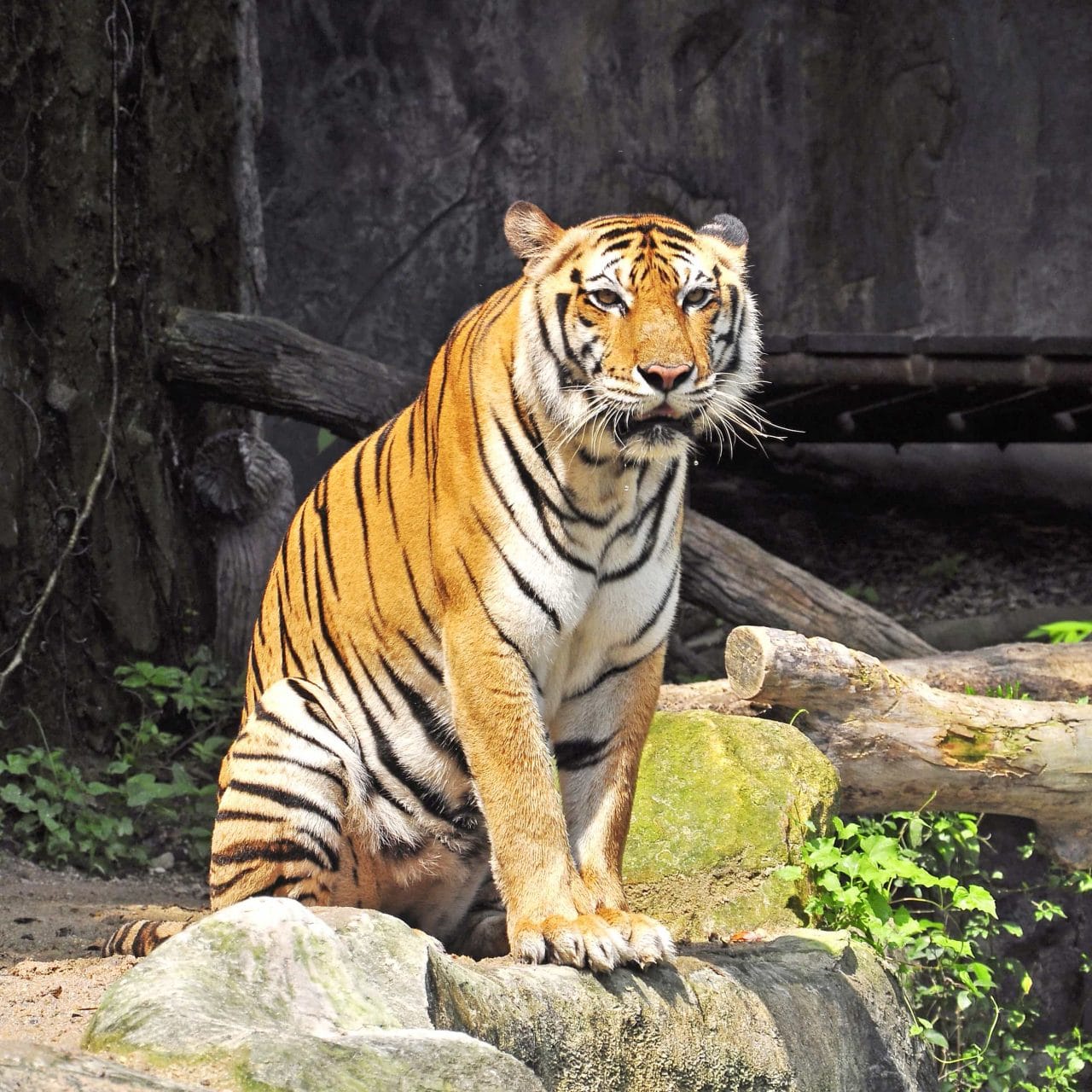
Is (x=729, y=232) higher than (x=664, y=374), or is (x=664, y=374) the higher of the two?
(x=729, y=232)

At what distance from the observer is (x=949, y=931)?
5.07 metres

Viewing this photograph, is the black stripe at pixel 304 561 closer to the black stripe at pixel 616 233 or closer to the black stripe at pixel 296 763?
the black stripe at pixel 296 763

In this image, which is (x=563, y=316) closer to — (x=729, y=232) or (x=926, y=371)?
(x=729, y=232)

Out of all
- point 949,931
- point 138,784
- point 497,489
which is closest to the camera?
point 497,489

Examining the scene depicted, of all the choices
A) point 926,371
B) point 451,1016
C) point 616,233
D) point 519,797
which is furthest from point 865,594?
point 451,1016

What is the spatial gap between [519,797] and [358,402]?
13.1ft

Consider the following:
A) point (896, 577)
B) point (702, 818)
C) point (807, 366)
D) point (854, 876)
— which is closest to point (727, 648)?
point (702, 818)

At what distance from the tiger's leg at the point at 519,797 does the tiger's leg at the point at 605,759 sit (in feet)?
0.39

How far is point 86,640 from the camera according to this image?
6.33m

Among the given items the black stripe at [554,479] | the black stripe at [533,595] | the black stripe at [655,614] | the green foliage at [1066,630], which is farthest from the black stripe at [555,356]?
the green foliage at [1066,630]

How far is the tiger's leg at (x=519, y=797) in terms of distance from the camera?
9.65 ft

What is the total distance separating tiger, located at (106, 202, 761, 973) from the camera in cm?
308

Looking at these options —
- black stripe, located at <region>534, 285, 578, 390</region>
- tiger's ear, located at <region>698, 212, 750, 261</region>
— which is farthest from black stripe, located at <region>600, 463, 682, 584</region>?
tiger's ear, located at <region>698, 212, 750, 261</region>

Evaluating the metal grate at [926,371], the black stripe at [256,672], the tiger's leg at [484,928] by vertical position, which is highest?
the metal grate at [926,371]
